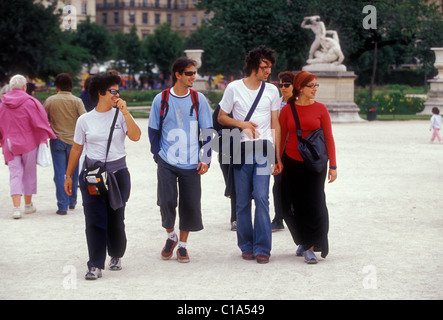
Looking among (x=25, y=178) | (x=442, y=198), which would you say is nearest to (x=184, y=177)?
(x=25, y=178)

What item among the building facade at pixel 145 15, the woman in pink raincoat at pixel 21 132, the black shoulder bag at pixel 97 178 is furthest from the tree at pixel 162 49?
the black shoulder bag at pixel 97 178

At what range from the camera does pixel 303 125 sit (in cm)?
694

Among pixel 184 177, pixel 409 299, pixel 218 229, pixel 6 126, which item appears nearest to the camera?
pixel 409 299

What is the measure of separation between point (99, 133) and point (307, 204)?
6.13ft

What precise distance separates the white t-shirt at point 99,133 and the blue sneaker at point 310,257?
1.76 metres

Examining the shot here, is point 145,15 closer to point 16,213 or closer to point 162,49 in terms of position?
point 162,49

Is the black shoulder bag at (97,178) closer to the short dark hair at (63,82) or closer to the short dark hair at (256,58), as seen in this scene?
the short dark hair at (256,58)

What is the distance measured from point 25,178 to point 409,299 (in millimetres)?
5510

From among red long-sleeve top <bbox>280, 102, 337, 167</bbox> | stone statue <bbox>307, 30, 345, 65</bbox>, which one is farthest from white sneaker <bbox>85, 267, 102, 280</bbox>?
stone statue <bbox>307, 30, 345, 65</bbox>

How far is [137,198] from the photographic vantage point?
35.2ft

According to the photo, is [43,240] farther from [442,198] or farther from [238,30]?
[238,30]

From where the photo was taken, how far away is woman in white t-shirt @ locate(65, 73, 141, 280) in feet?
20.9

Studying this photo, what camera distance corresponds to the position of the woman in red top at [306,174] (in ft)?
22.8

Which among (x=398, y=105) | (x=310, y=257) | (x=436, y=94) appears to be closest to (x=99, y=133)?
(x=310, y=257)
